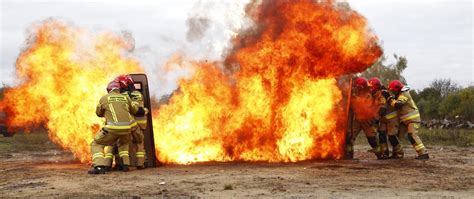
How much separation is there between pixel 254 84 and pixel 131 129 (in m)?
3.38

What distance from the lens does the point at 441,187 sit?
962 centimetres

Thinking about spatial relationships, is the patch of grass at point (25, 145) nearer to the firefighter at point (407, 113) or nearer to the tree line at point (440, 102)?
the firefighter at point (407, 113)

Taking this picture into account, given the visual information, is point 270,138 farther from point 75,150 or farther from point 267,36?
point 75,150

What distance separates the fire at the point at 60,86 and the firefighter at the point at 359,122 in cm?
664

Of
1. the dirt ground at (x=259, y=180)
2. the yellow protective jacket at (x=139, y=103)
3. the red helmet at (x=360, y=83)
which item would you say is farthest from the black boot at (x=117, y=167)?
the red helmet at (x=360, y=83)

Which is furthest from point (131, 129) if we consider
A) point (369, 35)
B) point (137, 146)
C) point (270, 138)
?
point (369, 35)

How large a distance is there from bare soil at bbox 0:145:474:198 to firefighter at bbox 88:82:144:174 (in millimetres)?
422

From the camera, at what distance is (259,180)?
10383mm

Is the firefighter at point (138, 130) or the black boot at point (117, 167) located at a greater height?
the firefighter at point (138, 130)

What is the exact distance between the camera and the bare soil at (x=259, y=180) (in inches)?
355

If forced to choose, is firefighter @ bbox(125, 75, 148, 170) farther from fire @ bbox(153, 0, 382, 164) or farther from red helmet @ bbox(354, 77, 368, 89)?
red helmet @ bbox(354, 77, 368, 89)

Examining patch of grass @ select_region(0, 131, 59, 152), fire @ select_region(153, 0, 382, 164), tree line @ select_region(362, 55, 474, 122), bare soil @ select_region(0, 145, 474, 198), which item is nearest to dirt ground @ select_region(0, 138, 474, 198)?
bare soil @ select_region(0, 145, 474, 198)

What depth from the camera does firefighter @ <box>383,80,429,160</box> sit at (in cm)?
1486

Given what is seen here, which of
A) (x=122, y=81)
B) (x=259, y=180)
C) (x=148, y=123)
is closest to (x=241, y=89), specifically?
(x=148, y=123)
